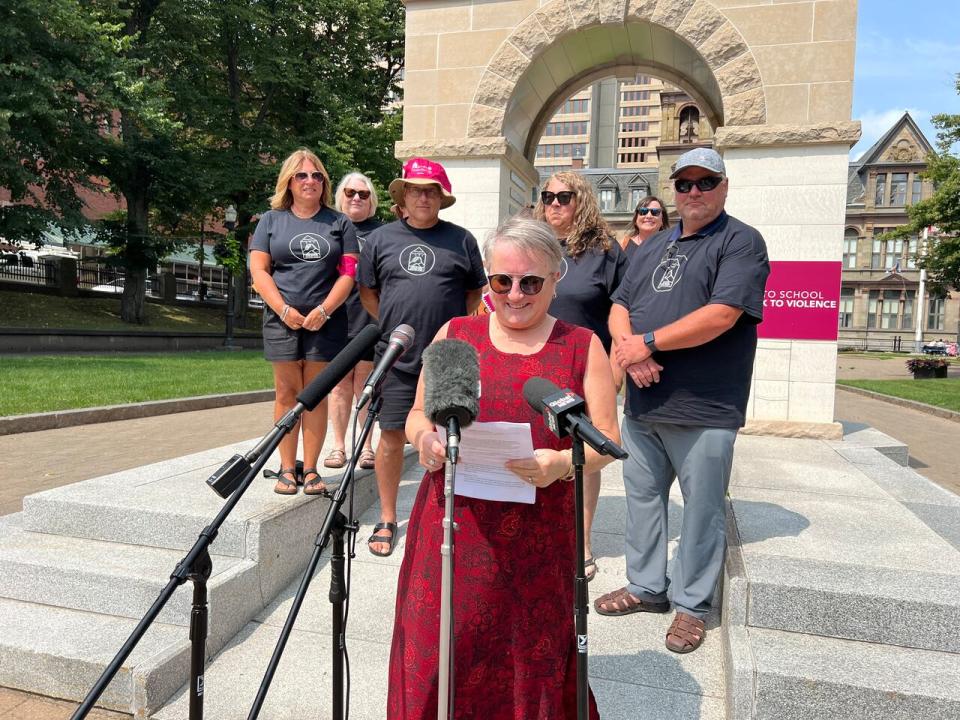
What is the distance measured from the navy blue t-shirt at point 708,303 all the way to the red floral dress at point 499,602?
1429 millimetres

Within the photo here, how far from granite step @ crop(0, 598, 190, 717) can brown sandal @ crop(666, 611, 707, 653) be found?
2281 millimetres

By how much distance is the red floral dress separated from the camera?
2.14 meters

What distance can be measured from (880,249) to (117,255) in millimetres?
67178

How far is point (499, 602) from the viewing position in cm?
215

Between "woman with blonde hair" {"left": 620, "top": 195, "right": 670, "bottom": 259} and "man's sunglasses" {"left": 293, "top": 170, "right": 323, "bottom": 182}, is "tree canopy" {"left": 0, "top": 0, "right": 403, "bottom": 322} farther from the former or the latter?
"woman with blonde hair" {"left": 620, "top": 195, "right": 670, "bottom": 259}

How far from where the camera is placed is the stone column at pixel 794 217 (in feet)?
25.2

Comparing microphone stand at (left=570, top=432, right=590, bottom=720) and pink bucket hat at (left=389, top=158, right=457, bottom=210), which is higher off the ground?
pink bucket hat at (left=389, top=158, right=457, bottom=210)

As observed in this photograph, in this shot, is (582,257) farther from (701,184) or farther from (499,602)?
(499,602)

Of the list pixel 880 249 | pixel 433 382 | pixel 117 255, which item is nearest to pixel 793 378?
pixel 433 382

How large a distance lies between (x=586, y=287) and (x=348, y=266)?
157 cm

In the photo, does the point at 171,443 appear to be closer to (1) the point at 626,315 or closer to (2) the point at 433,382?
(1) the point at 626,315

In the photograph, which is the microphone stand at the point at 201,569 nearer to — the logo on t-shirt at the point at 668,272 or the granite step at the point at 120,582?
the granite step at the point at 120,582

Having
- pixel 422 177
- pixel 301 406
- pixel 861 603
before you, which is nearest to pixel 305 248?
pixel 422 177

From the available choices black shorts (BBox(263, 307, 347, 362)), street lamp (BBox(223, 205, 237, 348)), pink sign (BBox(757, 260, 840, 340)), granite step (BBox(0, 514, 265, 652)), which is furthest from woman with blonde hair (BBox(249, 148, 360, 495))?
street lamp (BBox(223, 205, 237, 348))
